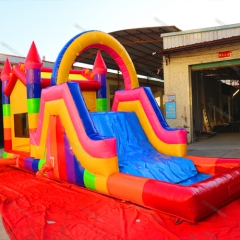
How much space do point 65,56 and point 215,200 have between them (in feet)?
11.6

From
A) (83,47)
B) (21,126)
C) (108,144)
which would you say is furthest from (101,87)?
(108,144)

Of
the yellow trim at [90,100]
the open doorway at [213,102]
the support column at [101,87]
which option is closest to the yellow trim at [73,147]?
the yellow trim at [90,100]

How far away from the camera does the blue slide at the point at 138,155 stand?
3996mm

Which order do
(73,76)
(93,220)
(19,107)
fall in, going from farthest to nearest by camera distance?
(73,76) < (19,107) < (93,220)

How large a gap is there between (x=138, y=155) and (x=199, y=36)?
607cm

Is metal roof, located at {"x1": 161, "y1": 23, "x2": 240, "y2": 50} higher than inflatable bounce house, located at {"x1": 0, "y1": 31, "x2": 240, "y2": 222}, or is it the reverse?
metal roof, located at {"x1": 161, "y1": 23, "x2": 240, "y2": 50}

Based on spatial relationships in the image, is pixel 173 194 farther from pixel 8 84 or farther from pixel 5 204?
pixel 8 84

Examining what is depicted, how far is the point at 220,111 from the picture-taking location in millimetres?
16547

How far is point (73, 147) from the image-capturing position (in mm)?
4277

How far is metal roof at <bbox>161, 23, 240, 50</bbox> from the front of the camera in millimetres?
8812

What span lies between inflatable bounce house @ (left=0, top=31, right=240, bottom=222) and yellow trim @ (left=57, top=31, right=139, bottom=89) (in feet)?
0.06

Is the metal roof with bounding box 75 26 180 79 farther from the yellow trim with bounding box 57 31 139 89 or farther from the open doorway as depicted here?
the yellow trim with bounding box 57 31 139 89

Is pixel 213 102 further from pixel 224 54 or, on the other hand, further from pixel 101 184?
pixel 101 184

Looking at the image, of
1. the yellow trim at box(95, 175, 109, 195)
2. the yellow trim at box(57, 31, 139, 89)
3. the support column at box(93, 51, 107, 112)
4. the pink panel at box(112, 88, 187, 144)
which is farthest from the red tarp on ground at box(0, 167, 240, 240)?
the support column at box(93, 51, 107, 112)
